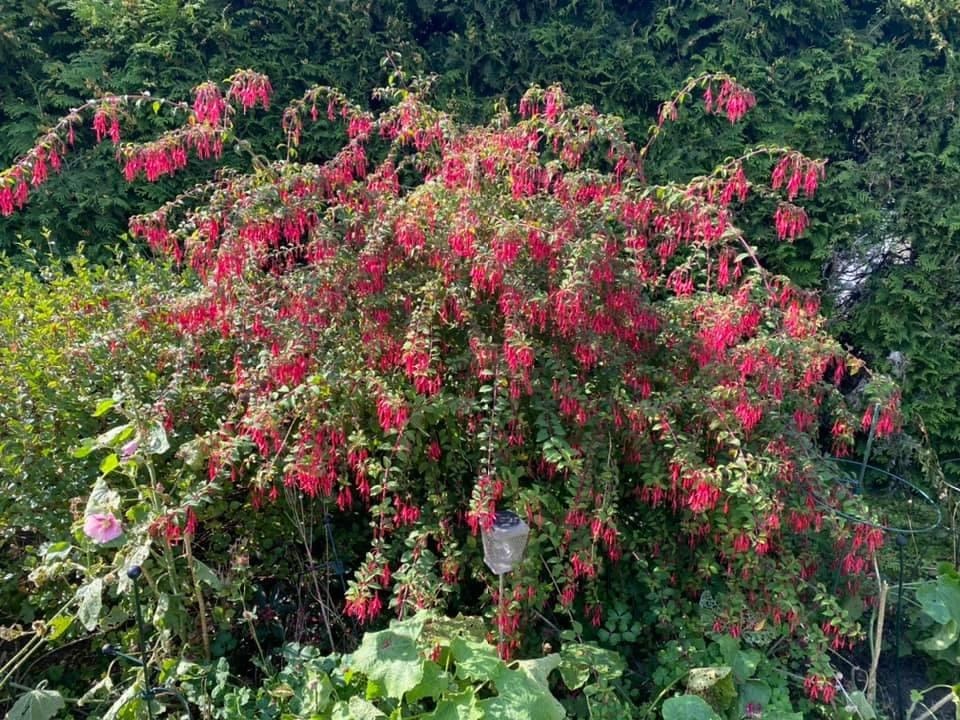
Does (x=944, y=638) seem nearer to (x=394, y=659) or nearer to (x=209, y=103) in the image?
(x=394, y=659)

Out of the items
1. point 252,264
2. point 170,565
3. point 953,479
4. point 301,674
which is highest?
point 252,264

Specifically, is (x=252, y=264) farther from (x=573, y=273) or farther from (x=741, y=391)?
(x=741, y=391)

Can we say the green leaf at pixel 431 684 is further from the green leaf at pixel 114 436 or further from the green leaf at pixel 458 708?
the green leaf at pixel 114 436

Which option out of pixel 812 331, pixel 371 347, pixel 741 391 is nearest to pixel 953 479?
pixel 812 331

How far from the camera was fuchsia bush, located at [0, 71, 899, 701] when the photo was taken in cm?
211

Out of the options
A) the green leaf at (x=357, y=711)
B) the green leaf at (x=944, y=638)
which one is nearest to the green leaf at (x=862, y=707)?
the green leaf at (x=944, y=638)

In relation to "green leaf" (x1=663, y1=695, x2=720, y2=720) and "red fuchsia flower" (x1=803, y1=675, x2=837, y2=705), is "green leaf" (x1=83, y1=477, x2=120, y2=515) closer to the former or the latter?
"green leaf" (x1=663, y1=695, x2=720, y2=720)

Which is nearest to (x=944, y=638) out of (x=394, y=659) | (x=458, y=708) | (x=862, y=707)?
(x=862, y=707)

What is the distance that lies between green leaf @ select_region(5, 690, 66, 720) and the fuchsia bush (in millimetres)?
708

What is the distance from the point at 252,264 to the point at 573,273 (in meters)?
1.05

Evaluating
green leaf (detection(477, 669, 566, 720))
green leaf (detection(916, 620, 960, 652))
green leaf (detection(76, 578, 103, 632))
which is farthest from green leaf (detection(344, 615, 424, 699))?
green leaf (detection(916, 620, 960, 652))

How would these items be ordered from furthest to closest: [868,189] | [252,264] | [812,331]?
[868,189], [812,331], [252,264]

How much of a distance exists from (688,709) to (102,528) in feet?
5.10

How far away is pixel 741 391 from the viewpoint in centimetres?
218
